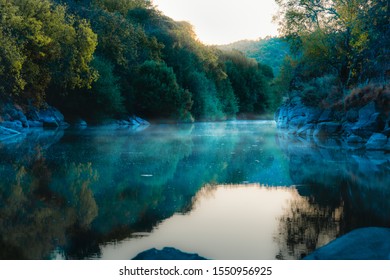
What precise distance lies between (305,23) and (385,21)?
91.0 feet

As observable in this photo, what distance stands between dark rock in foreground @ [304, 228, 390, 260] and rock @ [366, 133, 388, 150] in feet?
53.7

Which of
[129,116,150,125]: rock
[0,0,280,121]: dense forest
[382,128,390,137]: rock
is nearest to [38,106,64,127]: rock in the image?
[0,0,280,121]: dense forest

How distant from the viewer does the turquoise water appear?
717 cm

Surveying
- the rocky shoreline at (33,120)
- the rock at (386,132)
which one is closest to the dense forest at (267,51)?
the rocky shoreline at (33,120)

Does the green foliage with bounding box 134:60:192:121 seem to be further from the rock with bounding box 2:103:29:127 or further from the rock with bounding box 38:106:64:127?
the rock with bounding box 2:103:29:127

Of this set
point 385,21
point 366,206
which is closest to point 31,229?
point 366,206

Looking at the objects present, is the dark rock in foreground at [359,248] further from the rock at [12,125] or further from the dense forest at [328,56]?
the rock at [12,125]

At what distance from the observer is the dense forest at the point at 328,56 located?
2980 centimetres

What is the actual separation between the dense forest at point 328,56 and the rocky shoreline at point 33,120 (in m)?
18.9

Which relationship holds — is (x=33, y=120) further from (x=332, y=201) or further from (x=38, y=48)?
(x=332, y=201)

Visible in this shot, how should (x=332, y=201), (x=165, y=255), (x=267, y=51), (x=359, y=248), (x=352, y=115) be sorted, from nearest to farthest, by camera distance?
(x=165, y=255), (x=359, y=248), (x=332, y=201), (x=352, y=115), (x=267, y=51)

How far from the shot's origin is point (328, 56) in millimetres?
37594

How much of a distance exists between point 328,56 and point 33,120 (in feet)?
82.5

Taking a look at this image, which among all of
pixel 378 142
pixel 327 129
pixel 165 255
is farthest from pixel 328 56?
pixel 165 255
